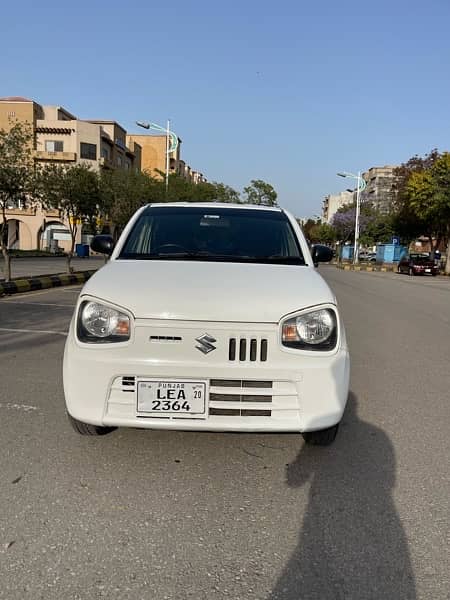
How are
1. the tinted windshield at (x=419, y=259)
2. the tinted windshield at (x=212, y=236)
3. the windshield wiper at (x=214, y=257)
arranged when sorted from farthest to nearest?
the tinted windshield at (x=419, y=259), the tinted windshield at (x=212, y=236), the windshield wiper at (x=214, y=257)

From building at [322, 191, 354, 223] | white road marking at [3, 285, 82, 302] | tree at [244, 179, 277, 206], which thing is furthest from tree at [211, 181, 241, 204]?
building at [322, 191, 354, 223]

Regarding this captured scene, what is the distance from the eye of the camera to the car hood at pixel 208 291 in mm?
2824

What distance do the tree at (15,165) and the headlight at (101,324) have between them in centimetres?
1040

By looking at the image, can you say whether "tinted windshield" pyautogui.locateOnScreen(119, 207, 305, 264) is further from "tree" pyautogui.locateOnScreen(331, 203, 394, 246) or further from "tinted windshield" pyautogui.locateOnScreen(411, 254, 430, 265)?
"tree" pyautogui.locateOnScreen(331, 203, 394, 246)

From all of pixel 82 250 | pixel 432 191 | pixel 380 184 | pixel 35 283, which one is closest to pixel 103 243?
pixel 35 283

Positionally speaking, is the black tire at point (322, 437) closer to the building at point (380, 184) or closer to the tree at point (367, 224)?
the tree at point (367, 224)

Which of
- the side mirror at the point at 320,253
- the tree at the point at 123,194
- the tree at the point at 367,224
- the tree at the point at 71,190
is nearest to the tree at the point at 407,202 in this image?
the tree at the point at 367,224

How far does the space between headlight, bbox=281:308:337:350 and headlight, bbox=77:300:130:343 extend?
2.97 ft

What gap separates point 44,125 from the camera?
52812 mm

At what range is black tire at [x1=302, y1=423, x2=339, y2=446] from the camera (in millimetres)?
3232

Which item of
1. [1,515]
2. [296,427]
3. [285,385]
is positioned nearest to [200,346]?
[285,385]

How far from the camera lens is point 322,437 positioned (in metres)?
3.28

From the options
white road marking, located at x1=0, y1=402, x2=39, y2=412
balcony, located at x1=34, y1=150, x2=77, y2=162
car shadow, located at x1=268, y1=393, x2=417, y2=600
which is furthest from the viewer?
balcony, located at x1=34, y1=150, x2=77, y2=162

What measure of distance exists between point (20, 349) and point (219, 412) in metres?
4.33
